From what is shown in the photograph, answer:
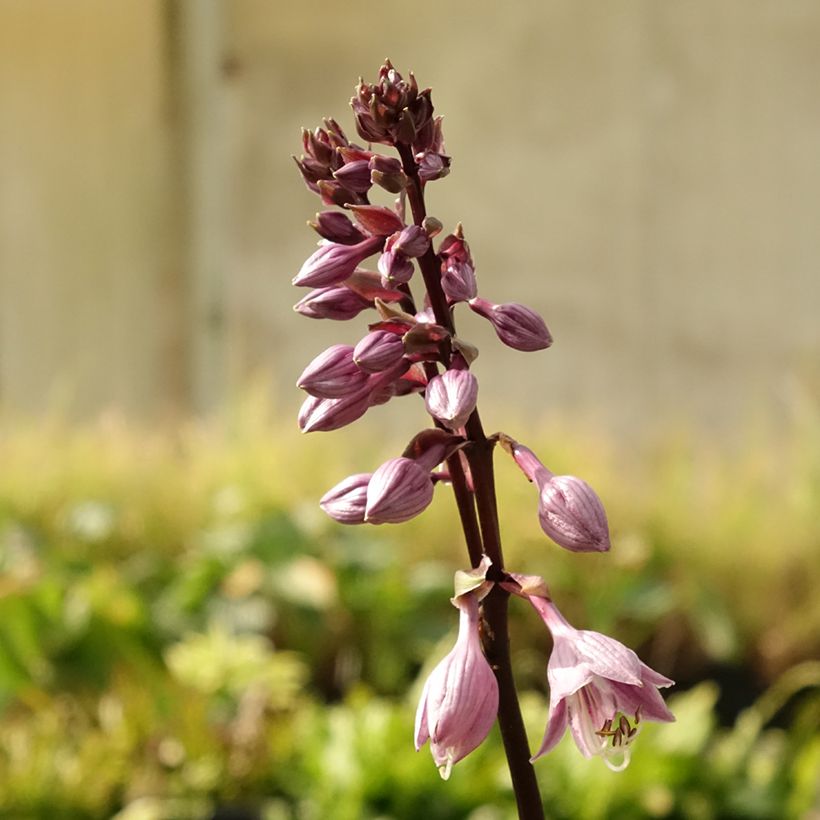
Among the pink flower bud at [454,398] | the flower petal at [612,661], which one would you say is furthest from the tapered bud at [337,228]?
the flower petal at [612,661]

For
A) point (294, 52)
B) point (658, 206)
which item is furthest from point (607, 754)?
point (294, 52)

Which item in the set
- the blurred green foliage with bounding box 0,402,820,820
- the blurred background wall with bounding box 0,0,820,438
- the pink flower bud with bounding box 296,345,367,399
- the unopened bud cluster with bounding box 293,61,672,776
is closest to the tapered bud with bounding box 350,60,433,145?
the unopened bud cluster with bounding box 293,61,672,776

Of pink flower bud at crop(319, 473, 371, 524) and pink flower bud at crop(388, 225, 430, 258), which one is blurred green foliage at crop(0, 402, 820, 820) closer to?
pink flower bud at crop(319, 473, 371, 524)

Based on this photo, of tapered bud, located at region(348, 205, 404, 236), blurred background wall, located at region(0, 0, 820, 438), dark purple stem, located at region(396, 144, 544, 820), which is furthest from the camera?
blurred background wall, located at region(0, 0, 820, 438)

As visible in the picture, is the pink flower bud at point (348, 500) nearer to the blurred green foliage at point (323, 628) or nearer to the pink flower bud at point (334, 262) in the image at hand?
the pink flower bud at point (334, 262)

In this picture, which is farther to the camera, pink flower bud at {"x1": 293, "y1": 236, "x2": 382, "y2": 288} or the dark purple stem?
pink flower bud at {"x1": 293, "y1": 236, "x2": 382, "y2": 288}

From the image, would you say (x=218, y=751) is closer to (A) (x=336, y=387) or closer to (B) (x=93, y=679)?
(B) (x=93, y=679)

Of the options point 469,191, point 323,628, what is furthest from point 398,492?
point 469,191
